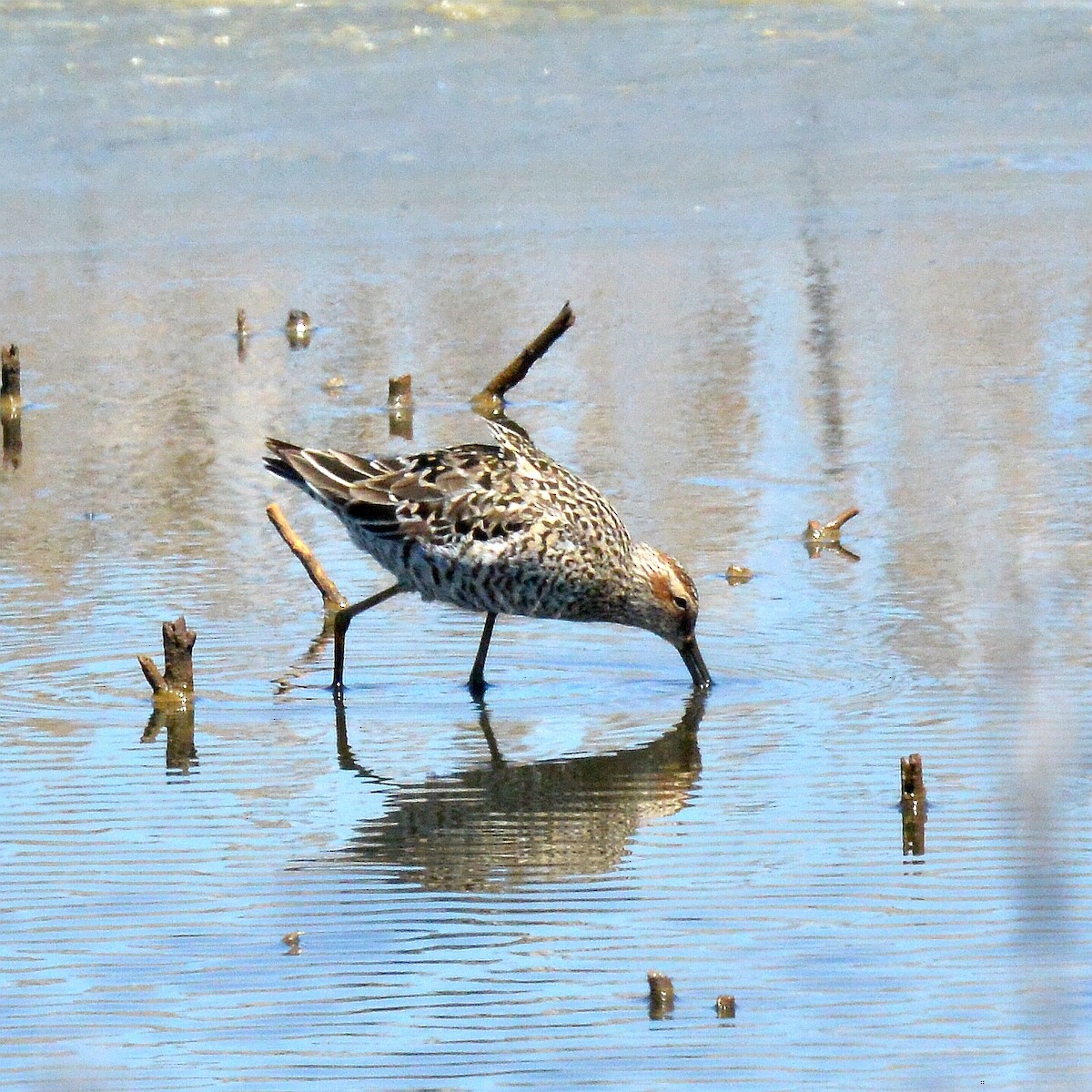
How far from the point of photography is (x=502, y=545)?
7.60m

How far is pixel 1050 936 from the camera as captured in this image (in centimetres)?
521

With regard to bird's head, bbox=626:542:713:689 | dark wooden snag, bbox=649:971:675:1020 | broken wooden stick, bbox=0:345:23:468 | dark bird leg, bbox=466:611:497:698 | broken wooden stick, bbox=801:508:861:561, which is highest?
broken wooden stick, bbox=0:345:23:468

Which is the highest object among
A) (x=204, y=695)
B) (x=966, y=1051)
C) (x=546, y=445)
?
(x=546, y=445)

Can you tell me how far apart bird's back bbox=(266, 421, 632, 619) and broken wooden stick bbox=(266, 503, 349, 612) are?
1.74 ft

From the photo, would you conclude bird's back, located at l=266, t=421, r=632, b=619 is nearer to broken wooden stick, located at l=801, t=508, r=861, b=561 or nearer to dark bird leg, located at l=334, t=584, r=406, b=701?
dark bird leg, located at l=334, t=584, r=406, b=701

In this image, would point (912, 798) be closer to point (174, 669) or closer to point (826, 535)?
point (174, 669)

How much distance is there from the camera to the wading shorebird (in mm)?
7605

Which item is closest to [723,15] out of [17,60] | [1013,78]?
[1013,78]

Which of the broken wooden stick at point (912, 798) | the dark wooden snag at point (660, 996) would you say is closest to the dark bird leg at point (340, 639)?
the broken wooden stick at point (912, 798)

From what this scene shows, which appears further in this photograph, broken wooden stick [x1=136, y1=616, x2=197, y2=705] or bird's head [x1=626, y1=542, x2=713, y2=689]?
bird's head [x1=626, y1=542, x2=713, y2=689]

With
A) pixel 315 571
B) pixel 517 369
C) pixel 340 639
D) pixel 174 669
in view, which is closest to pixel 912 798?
pixel 340 639

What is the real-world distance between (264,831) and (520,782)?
32.1 inches

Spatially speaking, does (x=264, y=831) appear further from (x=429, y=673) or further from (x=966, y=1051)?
(x=966, y=1051)

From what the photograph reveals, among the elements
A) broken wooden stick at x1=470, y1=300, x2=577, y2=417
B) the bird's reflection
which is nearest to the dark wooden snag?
the bird's reflection
